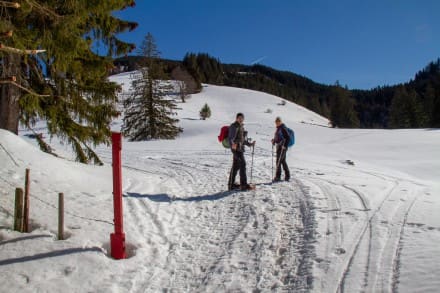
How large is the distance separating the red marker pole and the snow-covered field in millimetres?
162

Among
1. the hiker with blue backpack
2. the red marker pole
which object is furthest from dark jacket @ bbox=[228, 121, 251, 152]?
the red marker pole

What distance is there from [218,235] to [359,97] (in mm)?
180258

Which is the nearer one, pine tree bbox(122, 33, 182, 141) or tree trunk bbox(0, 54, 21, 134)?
tree trunk bbox(0, 54, 21, 134)

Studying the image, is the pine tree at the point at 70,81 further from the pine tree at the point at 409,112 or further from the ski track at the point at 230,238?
the pine tree at the point at 409,112

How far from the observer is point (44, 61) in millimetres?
7074

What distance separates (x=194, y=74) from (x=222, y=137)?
90.8 metres

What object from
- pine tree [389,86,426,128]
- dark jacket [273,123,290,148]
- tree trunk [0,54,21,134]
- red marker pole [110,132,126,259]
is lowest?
red marker pole [110,132,126,259]

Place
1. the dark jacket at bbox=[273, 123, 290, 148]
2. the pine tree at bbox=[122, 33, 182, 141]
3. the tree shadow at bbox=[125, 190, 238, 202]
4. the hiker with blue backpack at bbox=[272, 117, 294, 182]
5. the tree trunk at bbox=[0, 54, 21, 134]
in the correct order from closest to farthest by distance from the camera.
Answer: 1. the tree trunk at bbox=[0, 54, 21, 134]
2. the tree shadow at bbox=[125, 190, 238, 202]
3. the hiker with blue backpack at bbox=[272, 117, 294, 182]
4. the dark jacket at bbox=[273, 123, 290, 148]
5. the pine tree at bbox=[122, 33, 182, 141]

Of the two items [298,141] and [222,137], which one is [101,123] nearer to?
[222,137]

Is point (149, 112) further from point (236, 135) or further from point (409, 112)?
point (409, 112)

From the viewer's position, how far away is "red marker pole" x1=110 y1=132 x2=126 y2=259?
4.05 m

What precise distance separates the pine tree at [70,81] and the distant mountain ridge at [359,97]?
1174cm

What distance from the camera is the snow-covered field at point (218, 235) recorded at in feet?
11.7

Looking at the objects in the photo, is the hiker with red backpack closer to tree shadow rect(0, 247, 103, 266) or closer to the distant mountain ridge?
tree shadow rect(0, 247, 103, 266)
